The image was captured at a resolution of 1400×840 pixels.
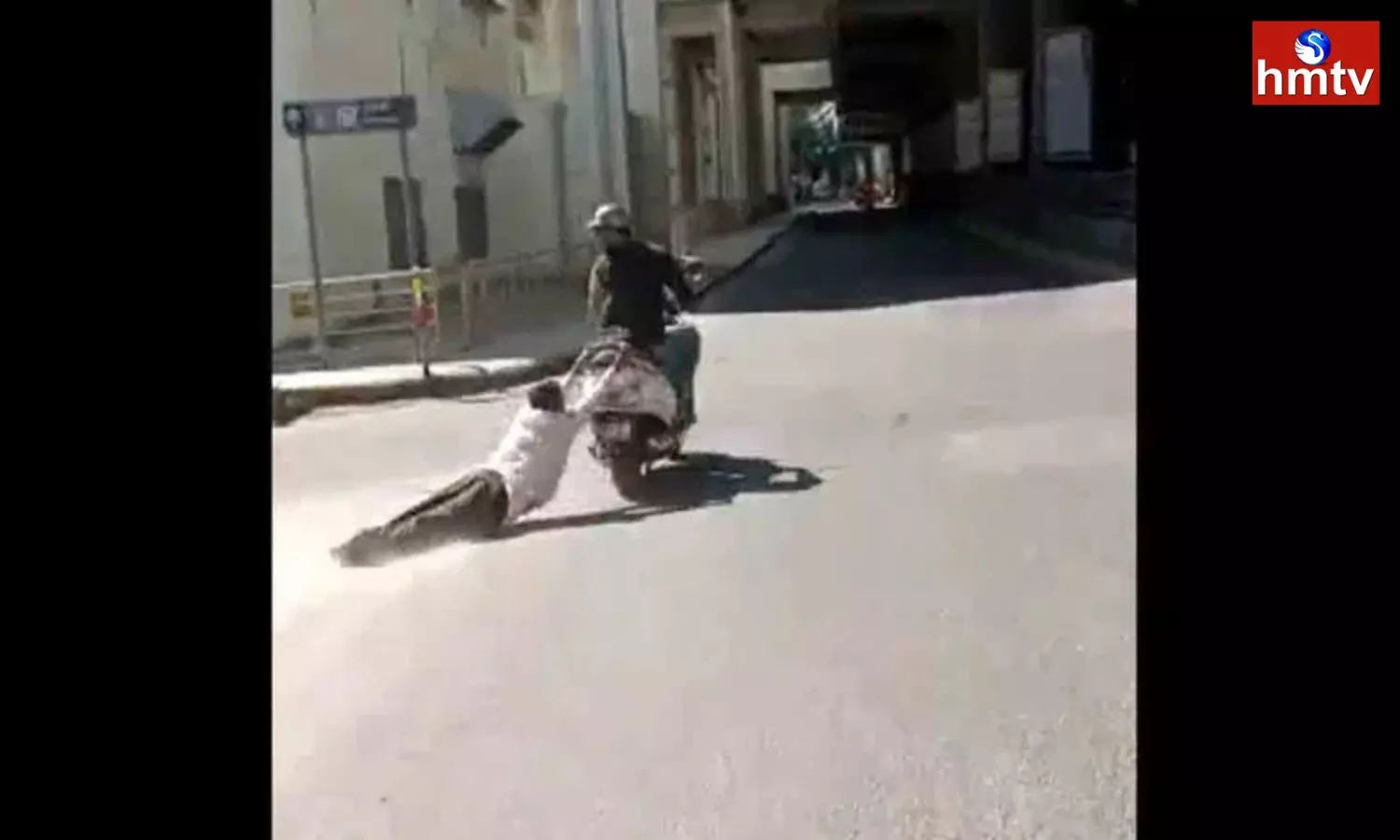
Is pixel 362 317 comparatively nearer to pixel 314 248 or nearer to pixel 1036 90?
pixel 314 248

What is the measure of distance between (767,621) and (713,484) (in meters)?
0.14

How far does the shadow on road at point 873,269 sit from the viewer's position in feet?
5.42

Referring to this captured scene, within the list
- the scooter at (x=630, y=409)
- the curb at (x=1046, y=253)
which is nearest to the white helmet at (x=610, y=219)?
the scooter at (x=630, y=409)

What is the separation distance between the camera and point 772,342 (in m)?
1.64
